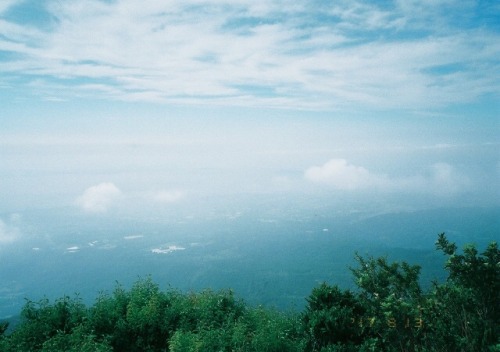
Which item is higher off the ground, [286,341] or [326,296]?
[326,296]

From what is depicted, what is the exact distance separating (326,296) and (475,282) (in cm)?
955

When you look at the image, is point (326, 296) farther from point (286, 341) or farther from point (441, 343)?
point (441, 343)

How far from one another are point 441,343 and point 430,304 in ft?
6.82

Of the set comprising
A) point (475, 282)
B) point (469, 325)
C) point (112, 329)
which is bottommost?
point (112, 329)

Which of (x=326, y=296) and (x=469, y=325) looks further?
(x=326, y=296)

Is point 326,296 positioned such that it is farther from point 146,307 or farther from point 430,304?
point 146,307

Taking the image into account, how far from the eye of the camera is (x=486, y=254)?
30.7 feet

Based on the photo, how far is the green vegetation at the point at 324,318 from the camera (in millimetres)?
9328

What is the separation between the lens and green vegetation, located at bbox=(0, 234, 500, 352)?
30.6 ft

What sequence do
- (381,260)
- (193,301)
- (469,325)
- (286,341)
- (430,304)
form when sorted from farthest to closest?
1. (193,301)
2. (286,341)
3. (381,260)
4. (430,304)
5. (469,325)

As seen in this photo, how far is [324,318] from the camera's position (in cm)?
1659

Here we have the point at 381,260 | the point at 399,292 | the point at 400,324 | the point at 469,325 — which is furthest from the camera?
the point at 381,260

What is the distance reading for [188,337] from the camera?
1761 cm

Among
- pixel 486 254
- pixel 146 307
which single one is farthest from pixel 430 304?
pixel 146 307
